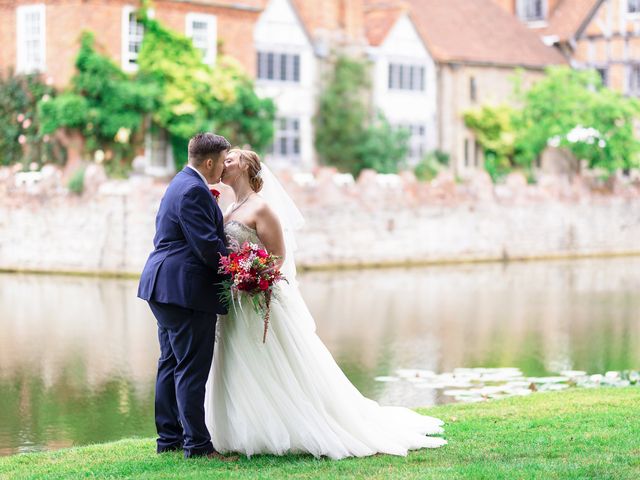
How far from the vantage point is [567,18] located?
56344mm

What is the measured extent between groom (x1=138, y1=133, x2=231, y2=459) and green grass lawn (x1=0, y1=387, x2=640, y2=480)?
0.41 m

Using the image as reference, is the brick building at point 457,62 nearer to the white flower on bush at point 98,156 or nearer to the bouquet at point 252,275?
the white flower on bush at point 98,156

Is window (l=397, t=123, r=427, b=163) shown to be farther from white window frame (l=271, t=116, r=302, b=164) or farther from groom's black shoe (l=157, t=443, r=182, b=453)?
groom's black shoe (l=157, t=443, r=182, b=453)

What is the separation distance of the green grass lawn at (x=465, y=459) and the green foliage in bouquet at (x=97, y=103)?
2738cm

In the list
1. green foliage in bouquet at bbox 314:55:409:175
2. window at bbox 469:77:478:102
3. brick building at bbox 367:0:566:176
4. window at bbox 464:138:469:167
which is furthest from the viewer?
window at bbox 469:77:478:102

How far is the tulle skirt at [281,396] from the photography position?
9.11m

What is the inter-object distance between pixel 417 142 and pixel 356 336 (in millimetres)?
29913

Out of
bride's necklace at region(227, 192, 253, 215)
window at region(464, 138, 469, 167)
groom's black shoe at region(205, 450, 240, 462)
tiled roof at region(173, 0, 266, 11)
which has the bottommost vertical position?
groom's black shoe at region(205, 450, 240, 462)

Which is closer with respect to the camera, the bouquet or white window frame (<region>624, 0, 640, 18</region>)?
the bouquet

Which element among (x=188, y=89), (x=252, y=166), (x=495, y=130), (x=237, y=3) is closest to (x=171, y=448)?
(x=252, y=166)

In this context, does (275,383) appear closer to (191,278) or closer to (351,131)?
(191,278)

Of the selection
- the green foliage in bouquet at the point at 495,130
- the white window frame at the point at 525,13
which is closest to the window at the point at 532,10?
the white window frame at the point at 525,13

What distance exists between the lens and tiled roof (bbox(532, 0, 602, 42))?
55500 millimetres

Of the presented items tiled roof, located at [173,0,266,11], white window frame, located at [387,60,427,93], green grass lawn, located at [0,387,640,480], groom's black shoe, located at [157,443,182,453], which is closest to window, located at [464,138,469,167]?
white window frame, located at [387,60,427,93]
